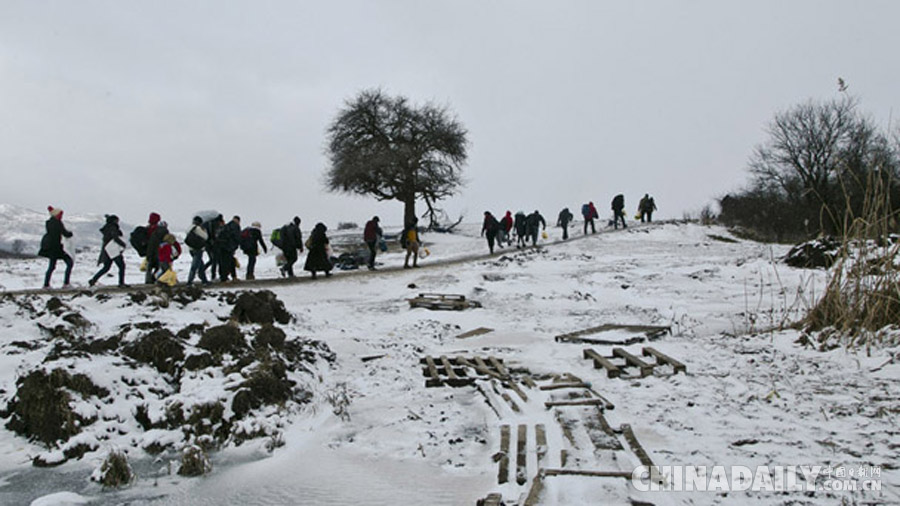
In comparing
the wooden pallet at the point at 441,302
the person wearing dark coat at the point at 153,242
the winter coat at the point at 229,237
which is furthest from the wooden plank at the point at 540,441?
the winter coat at the point at 229,237

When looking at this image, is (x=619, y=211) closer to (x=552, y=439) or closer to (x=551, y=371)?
(x=551, y=371)

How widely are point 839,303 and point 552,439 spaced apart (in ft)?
15.2

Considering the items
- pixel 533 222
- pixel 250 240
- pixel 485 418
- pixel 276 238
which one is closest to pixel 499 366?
pixel 485 418

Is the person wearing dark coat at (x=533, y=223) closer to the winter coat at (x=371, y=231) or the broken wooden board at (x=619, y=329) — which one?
the winter coat at (x=371, y=231)

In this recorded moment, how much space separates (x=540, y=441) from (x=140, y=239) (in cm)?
1295

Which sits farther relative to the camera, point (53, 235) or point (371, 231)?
point (371, 231)

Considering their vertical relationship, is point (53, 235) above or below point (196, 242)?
above

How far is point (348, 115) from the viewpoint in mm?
33500

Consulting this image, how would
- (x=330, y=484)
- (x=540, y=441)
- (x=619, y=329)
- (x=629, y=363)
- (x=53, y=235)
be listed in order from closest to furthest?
(x=330, y=484) → (x=540, y=441) → (x=629, y=363) → (x=619, y=329) → (x=53, y=235)

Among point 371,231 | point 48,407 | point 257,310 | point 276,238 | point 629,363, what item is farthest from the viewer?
point 371,231

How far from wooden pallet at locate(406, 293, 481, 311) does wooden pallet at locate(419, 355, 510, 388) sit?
3.86 m

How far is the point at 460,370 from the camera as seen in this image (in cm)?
614

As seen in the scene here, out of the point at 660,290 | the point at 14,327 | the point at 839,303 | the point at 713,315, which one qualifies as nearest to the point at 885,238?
the point at 839,303

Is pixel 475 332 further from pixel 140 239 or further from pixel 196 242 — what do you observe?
pixel 140 239
